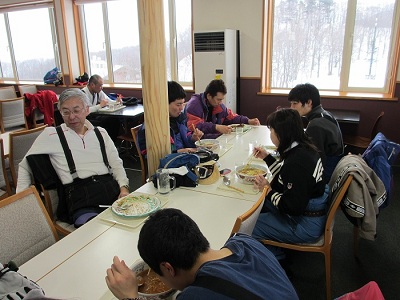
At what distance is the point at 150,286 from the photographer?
1050 mm

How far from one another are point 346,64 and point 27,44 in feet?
20.3

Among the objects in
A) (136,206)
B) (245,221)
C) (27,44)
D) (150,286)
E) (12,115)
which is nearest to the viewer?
(150,286)

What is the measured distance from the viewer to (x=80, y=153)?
1.96m

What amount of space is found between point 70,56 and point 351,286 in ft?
19.1

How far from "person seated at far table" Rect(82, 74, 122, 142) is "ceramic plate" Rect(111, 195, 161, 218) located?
285 centimetres

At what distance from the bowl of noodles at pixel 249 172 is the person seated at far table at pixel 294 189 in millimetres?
83

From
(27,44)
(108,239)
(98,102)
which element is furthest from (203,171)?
(27,44)

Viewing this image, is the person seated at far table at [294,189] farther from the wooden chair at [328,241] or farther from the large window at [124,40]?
the large window at [124,40]

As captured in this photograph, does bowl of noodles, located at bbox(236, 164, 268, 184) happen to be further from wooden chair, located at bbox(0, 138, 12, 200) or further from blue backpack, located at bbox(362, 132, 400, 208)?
wooden chair, located at bbox(0, 138, 12, 200)

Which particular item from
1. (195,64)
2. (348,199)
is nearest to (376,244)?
(348,199)

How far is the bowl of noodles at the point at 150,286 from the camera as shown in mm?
994

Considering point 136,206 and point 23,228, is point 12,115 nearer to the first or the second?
point 23,228

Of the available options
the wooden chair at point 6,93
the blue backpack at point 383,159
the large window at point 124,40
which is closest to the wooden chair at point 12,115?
the wooden chair at point 6,93

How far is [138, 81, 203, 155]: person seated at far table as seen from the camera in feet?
7.90
